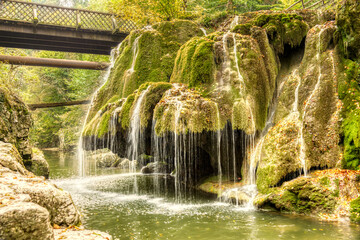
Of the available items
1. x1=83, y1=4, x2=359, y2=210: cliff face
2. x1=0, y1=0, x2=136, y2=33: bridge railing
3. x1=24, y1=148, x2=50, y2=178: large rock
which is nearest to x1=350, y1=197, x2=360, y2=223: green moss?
x1=83, y1=4, x2=359, y2=210: cliff face

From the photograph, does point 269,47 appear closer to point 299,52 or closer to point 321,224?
point 299,52

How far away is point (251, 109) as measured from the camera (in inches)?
389

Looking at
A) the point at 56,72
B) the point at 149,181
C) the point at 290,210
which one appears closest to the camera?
the point at 290,210

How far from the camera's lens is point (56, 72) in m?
33.8

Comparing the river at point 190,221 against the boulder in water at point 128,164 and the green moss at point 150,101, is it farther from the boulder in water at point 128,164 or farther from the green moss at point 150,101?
the boulder in water at point 128,164

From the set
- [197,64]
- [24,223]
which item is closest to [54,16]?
[197,64]

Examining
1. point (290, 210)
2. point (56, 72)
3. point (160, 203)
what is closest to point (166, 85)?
point (160, 203)

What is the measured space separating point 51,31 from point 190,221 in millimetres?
15939

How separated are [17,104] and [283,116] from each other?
10.1 meters

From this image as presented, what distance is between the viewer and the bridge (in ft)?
54.7

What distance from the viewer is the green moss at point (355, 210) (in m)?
6.32

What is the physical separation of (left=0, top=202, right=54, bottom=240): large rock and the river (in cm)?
263

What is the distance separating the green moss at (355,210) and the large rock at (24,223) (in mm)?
6398


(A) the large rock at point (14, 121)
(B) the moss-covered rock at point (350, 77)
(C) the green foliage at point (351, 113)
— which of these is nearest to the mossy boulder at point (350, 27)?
(B) the moss-covered rock at point (350, 77)
